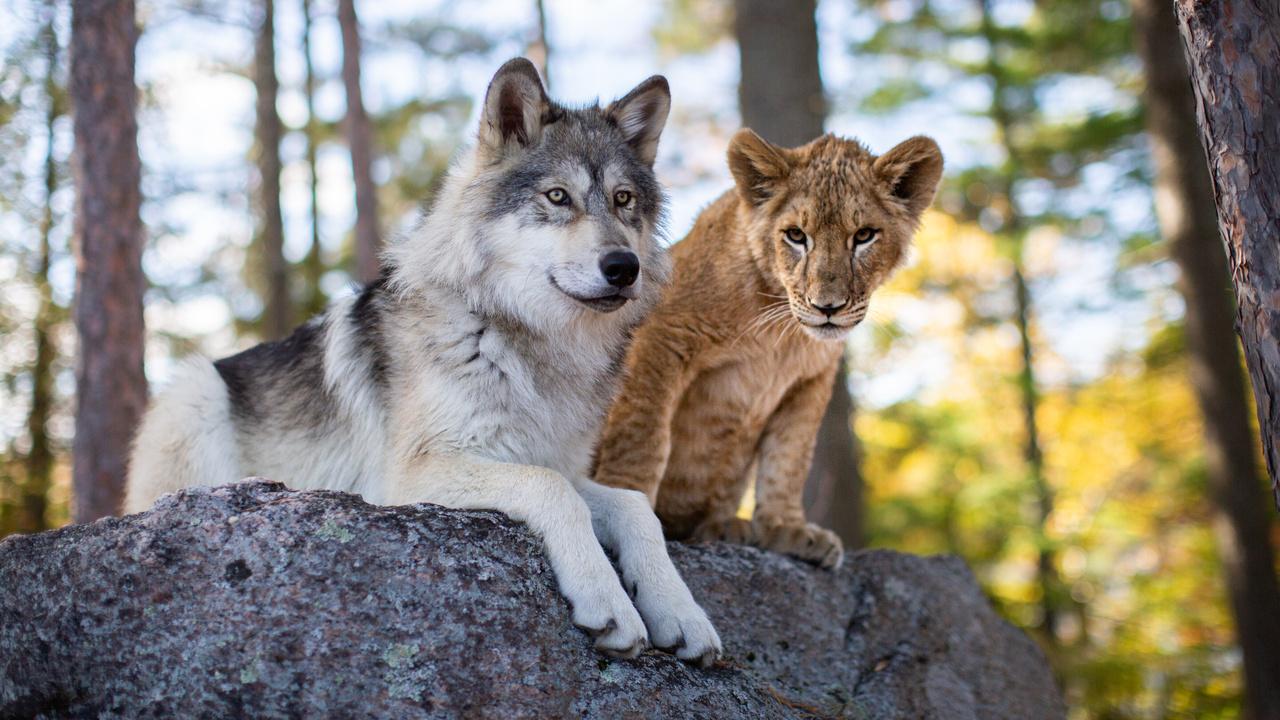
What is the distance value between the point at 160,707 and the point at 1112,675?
11.1 m

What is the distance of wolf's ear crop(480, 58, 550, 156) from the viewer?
12.6 ft

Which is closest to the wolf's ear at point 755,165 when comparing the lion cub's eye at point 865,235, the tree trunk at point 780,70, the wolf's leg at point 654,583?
the lion cub's eye at point 865,235

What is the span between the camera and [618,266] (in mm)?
3441

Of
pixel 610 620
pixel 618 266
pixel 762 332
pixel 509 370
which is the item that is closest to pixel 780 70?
pixel 762 332

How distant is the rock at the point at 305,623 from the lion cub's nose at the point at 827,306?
1.71 metres

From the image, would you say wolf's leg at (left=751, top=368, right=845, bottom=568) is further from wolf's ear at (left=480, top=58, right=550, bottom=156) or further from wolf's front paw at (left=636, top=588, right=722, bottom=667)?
wolf's ear at (left=480, top=58, right=550, bottom=156)

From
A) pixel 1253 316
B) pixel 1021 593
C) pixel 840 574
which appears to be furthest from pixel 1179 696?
pixel 1253 316

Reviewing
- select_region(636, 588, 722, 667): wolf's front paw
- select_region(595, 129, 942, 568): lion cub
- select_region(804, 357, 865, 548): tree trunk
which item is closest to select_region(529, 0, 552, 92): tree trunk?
select_region(804, 357, 865, 548): tree trunk

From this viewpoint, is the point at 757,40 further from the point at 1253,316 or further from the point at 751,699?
the point at 751,699

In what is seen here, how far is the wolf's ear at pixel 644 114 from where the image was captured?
4.20 m

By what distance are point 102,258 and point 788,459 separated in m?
5.09

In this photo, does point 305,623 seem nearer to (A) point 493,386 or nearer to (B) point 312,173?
(A) point 493,386

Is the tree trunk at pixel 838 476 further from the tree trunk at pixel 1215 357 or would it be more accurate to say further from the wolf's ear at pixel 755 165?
the tree trunk at pixel 1215 357

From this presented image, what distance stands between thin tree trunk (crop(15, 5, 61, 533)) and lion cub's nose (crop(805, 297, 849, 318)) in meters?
10.5
